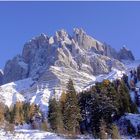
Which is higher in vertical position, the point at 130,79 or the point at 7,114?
the point at 130,79

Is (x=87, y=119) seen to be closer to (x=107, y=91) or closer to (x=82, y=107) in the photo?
(x=82, y=107)

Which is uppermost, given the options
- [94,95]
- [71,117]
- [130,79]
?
[130,79]

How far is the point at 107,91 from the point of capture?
70375 mm

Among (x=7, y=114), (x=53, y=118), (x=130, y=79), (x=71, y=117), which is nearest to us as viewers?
(x=71, y=117)

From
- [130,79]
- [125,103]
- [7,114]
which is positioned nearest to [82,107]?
[125,103]

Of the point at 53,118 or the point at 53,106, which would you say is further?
the point at 53,106

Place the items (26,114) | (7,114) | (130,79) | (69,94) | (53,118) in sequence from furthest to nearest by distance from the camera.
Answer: (130,79), (26,114), (7,114), (53,118), (69,94)

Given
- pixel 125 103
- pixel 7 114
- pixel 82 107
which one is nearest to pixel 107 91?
pixel 82 107

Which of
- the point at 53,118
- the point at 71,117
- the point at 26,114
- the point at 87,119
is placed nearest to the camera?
the point at 71,117

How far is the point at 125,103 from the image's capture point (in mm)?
93750

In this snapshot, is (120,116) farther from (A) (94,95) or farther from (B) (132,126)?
(A) (94,95)

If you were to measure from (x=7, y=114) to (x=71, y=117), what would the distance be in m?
75.2

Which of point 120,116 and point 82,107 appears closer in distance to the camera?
point 82,107

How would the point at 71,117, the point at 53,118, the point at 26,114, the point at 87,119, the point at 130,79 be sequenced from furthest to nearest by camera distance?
the point at 130,79
the point at 26,114
the point at 87,119
the point at 53,118
the point at 71,117
